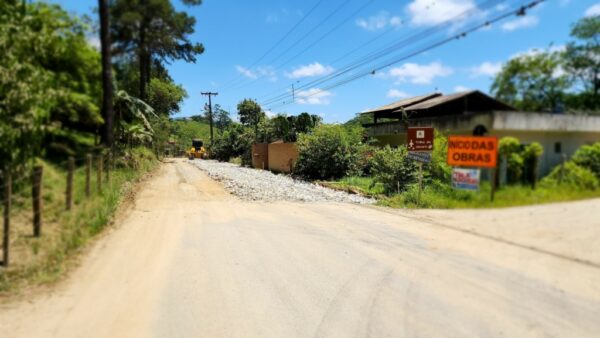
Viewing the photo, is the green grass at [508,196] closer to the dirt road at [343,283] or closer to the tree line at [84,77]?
the dirt road at [343,283]

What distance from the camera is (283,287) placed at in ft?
18.6

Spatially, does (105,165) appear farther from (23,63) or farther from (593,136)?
(593,136)

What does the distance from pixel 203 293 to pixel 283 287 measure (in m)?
1.03

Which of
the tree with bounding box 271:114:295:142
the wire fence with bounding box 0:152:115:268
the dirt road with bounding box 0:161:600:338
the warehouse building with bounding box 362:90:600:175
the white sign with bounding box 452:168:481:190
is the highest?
the tree with bounding box 271:114:295:142

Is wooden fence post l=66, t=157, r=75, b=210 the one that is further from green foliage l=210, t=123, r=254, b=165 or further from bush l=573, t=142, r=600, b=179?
green foliage l=210, t=123, r=254, b=165

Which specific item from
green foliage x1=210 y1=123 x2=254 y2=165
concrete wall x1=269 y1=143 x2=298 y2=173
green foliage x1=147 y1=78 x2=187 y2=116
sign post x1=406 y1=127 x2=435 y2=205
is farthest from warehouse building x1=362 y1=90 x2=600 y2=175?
green foliage x1=210 y1=123 x2=254 y2=165

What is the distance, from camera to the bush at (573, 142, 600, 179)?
154 cm

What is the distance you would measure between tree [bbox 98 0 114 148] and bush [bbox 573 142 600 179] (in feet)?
13.4

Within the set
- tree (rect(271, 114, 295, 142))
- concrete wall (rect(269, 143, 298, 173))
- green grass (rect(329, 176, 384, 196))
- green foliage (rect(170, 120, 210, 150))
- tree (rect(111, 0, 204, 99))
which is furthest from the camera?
tree (rect(271, 114, 295, 142))

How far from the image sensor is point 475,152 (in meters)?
1.59

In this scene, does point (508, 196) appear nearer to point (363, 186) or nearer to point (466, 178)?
point (466, 178)

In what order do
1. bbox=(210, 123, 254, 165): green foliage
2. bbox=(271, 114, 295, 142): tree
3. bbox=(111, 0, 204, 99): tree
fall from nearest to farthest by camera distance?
bbox=(111, 0, 204, 99): tree < bbox=(271, 114, 295, 142): tree < bbox=(210, 123, 254, 165): green foliage

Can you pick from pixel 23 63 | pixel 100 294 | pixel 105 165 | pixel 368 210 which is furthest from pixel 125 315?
pixel 368 210

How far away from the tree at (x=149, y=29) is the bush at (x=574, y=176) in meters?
3.62
